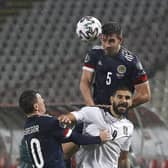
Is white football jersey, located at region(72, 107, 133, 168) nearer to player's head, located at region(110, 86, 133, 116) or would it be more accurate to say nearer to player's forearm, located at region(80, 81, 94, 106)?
player's head, located at region(110, 86, 133, 116)

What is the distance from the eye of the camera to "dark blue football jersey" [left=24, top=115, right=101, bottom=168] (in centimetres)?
589

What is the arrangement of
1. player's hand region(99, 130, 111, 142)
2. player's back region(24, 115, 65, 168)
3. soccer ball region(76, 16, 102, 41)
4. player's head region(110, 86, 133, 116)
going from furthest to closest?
soccer ball region(76, 16, 102, 41), player's head region(110, 86, 133, 116), player's hand region(99, 130, 111, 142), player's back region(24, 115, 65, 168)

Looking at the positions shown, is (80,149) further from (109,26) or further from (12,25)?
(12,25)

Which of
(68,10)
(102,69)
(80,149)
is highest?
(68,10)

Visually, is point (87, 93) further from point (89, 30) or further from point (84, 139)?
point (84, 139)

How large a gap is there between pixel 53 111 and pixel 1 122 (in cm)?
63

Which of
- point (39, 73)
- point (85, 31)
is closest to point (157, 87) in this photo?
point (39, 73)

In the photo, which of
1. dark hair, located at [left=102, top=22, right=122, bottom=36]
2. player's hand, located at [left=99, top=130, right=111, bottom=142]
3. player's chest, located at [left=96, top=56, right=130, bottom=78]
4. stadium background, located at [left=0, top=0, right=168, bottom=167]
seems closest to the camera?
player's hand, located at [left=99, top=130, right=111, bottom=142]

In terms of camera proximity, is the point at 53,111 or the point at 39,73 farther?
the point at 39,73

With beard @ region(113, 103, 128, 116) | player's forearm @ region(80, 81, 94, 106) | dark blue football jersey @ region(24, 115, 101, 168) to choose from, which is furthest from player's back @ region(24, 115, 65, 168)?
player's forearm @ region(80, 81, 94, 106)

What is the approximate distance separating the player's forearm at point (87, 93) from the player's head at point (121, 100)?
0.27m

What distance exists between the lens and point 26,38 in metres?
12.2

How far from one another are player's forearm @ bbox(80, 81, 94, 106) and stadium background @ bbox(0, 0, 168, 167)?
11.8ft

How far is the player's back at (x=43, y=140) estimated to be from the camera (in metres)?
5.88
